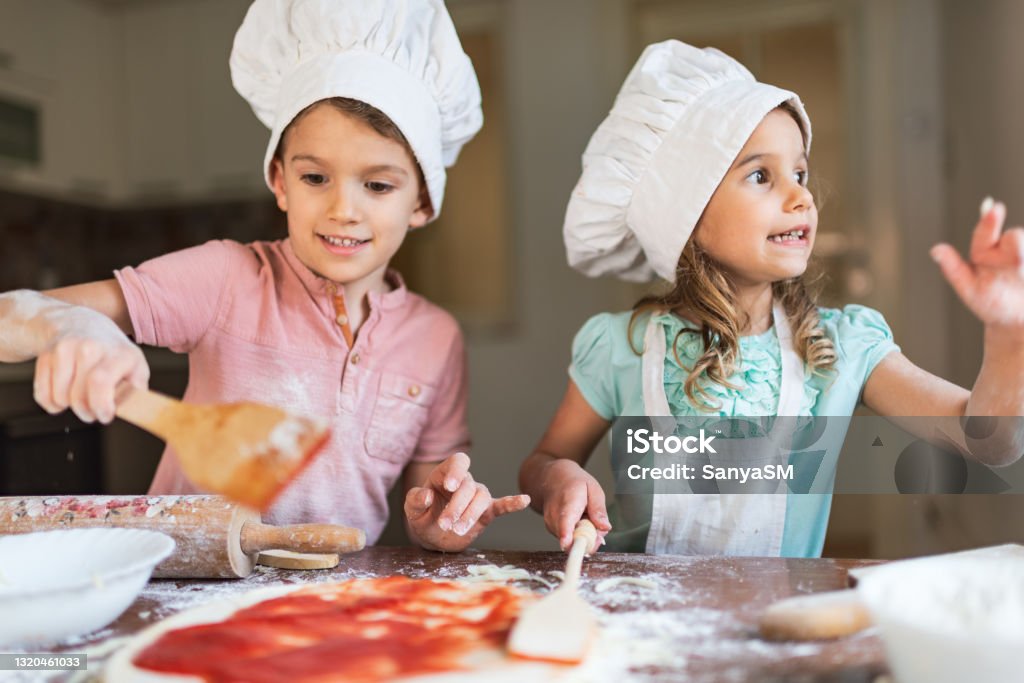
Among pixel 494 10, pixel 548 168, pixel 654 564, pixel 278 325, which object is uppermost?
pixel 494 10

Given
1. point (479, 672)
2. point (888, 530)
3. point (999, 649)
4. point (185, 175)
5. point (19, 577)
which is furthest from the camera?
point (185, 175)

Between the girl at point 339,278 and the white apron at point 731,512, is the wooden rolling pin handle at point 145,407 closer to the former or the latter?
the girl at point 339,278

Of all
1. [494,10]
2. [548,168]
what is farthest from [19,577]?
[494,10]

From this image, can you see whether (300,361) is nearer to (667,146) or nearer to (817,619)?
(667,146)

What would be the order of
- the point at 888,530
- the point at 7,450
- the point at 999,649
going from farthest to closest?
the point at 888,530 → the point at 7,450 → the point at 999,649

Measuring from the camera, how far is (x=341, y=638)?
561 millimetres

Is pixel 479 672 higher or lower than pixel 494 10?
lower

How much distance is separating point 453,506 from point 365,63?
49 cm

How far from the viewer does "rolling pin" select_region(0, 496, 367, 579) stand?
73cm

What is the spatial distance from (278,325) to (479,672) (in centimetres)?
56

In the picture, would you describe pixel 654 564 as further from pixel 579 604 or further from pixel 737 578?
pixel 579 604

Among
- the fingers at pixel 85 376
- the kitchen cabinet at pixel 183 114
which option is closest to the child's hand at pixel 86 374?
the fingers at pixel 85 376

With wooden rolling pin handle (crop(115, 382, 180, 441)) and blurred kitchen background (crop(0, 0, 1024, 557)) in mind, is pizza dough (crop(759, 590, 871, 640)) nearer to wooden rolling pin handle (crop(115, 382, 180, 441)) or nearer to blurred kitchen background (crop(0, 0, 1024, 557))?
wooden rolling pin handle (crop(115, 382, 180, 441))

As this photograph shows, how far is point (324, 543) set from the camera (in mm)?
750
